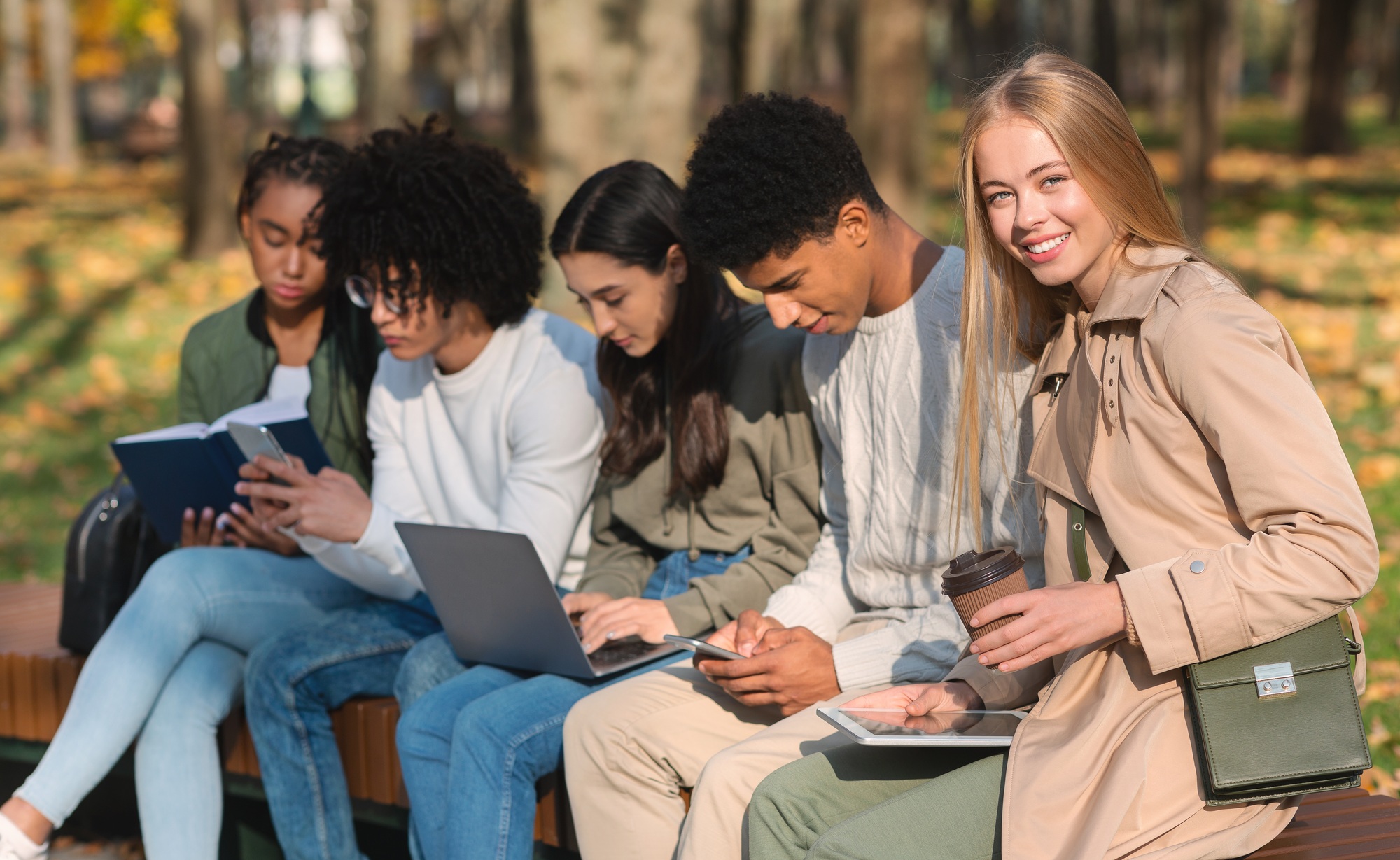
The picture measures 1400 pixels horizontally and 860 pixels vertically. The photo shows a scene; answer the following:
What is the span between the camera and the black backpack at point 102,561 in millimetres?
3883

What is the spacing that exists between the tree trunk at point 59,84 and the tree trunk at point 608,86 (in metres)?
18.3

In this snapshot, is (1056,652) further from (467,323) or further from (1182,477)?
(467,323)

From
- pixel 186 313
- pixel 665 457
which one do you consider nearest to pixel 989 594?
pixel 665 457

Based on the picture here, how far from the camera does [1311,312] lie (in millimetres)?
9016

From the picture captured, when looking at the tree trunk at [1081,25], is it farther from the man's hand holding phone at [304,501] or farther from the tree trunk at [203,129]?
the man's hand holding phone at [304,501]

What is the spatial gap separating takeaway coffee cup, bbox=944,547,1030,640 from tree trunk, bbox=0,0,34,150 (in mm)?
26498

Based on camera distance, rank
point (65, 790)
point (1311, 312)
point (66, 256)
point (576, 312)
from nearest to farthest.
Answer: point (65, 790) → point (576, 312) → point (1311, 312) → point (66, 256)

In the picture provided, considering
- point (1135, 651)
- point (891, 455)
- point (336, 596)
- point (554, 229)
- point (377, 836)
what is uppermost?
point (554, 229)

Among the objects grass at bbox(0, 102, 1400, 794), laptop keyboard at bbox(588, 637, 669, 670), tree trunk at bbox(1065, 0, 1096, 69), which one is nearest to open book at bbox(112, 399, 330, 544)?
laptop keyboard at bbox(588, 637, 669, 670)

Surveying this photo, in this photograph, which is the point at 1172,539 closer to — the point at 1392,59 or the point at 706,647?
the point at 706,647

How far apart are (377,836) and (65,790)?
93cm

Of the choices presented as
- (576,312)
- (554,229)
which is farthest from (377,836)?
(576,312)

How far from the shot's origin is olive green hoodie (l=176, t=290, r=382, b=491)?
408 centimetres

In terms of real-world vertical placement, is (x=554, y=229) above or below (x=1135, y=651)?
above
